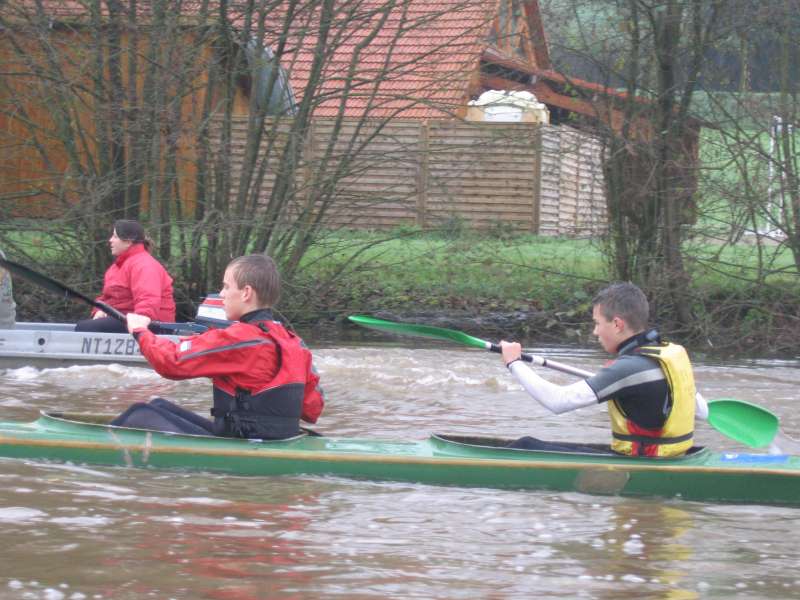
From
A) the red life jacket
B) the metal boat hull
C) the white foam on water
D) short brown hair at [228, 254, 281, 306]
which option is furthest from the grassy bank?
the white foam on water

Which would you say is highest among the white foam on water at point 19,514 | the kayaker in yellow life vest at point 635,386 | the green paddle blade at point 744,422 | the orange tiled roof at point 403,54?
the orange tiled roof at point 403,54

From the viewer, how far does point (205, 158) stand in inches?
495

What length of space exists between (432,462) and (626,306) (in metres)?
1.18

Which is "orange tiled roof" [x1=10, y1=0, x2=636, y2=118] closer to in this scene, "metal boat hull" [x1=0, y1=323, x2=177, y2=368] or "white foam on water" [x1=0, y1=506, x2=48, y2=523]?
"metal boat hull" [x1=0, y1=323, x2=177, y2=368]

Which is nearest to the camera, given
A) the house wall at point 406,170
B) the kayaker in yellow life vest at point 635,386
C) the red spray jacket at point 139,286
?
the kayaker in yellow life vest at point 635,386

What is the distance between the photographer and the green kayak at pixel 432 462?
223 inches

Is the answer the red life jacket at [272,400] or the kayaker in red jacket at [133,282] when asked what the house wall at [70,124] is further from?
the red life jacket at [272,400]

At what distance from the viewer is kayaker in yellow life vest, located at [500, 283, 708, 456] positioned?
5.54 m

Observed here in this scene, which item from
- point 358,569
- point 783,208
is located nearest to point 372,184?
point 783,208

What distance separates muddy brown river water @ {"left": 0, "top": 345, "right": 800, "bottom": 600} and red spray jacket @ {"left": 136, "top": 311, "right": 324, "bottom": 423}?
1.66ft

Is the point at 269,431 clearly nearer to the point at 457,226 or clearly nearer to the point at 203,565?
the point at 203,565

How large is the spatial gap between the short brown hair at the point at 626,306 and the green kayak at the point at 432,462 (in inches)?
25.8

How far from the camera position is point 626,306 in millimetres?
5629

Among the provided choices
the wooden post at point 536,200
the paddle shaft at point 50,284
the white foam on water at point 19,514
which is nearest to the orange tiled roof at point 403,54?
the wooden post at point 536,200
